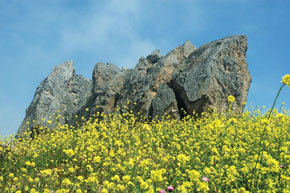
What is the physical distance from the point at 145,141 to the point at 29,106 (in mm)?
24853

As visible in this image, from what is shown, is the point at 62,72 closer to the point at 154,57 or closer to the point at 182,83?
the point at 154,57

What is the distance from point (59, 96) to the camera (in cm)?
2889

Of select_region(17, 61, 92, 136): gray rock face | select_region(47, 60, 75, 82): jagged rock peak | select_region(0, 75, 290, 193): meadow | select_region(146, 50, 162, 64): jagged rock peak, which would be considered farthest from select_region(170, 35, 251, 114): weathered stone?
select_region(47, 60, 75, 82): jagged rock peak

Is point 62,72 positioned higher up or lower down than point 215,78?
higher up

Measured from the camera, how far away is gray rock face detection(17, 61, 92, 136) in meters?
24.6

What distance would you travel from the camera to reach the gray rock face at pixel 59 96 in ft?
80.9

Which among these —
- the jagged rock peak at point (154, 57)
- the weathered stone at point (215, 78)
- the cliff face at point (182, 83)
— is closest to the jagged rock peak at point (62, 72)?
the cliff face at point (182, 83)

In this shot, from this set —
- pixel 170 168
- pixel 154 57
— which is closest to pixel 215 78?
pixel 154 57

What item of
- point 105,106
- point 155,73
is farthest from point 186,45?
point 105,106

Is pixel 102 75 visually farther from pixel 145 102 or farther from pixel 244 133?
pixel 244 133

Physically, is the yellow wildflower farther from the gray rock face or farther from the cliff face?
the gray rock face

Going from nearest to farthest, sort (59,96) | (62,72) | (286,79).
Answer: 1. (286,79)
2. (59,96)
3. (62,72)

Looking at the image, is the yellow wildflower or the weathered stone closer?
the yellow wildflower

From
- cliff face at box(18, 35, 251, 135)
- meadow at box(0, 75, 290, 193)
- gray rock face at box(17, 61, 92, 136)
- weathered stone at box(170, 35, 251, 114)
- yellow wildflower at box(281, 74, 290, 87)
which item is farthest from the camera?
gray rock face at box(17, 61, 92, 136)
